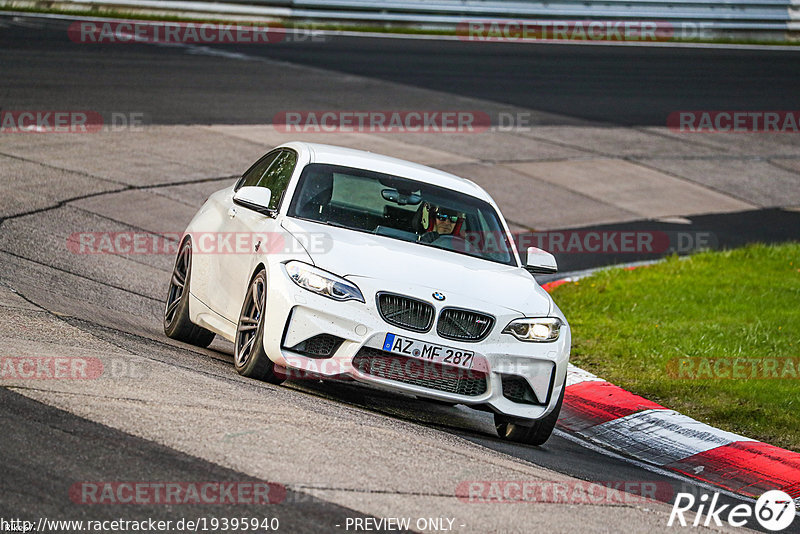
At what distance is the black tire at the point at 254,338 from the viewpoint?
297 inches

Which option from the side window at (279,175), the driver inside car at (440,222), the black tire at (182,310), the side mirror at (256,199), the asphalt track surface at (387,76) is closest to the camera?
the side mirror at (256,199)

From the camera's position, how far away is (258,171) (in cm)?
960

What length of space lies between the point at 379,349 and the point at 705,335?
483 cm

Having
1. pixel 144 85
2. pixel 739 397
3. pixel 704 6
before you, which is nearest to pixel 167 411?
pixel 739 397

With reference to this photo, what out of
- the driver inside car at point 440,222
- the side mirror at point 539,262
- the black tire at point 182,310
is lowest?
the black tire at point 182,310

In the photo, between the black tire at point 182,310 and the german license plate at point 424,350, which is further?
the black tire at point 182,310

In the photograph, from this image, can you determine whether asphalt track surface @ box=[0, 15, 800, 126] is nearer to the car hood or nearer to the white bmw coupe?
the white bmw coupe

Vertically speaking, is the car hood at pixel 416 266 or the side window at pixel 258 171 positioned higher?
the side window at pixel 258 171

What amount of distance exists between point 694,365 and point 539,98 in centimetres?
1541

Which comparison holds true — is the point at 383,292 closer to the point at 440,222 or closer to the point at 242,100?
the point at 440,222

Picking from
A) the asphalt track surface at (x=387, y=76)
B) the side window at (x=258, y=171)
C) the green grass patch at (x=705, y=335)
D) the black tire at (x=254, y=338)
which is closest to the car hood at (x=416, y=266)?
the black tire at (x=254, y=338)

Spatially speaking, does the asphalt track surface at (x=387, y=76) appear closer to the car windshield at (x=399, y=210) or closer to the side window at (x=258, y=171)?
the side window at (x=258, y=171)

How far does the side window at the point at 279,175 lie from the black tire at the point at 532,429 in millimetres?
2260

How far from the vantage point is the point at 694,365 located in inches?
402
